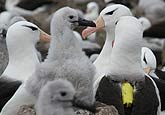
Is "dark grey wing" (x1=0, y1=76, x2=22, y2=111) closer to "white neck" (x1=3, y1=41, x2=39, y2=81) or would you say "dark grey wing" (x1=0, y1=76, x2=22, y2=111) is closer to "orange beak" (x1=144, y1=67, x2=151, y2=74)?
"white neck" (x1=3, y1=41, x2=39, y2=81)

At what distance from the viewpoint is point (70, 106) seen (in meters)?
6.35

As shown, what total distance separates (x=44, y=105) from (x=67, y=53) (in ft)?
3.33

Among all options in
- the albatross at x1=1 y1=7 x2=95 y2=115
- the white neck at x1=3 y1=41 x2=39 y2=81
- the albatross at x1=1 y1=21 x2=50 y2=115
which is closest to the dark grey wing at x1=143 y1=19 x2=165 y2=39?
the albatross at x1=1 y1=21 x2=50 y2=115

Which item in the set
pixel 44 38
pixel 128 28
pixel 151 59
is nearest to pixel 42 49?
pixel 151 59

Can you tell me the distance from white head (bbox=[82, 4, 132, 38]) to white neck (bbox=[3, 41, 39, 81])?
0.86 metres

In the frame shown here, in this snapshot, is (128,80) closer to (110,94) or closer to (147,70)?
(110,94)

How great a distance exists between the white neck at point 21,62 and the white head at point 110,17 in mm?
860

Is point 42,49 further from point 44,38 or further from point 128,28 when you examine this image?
point 128,28

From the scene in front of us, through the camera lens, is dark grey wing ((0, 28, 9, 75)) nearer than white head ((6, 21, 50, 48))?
No

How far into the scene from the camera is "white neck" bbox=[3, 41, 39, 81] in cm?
859

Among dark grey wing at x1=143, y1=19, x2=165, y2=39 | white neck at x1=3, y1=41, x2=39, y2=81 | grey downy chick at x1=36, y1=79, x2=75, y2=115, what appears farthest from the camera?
dark grey wing at x1=143, y1=19, x2=165, y2=39

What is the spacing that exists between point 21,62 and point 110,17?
134 centimetres

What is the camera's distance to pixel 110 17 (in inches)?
379

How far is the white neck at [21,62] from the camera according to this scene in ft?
28.2
